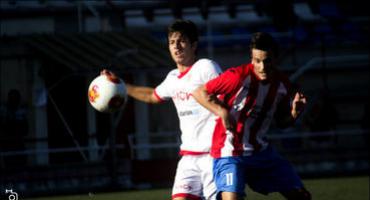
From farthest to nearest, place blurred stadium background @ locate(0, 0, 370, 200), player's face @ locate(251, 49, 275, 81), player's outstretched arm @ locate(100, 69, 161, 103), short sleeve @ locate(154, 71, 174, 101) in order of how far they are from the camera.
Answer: blurred stadium background @ locate(0, 0, 370, 200), player's outstretched arm @ locate(100, 69, 161, 103), short sleeve @ locate(154, 71, 174, 101), player's face @ locate(251, 49, 275, 81)

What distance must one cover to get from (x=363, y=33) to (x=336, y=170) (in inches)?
272

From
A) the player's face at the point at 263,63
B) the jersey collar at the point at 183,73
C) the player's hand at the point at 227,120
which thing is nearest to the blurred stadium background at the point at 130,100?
the jersey collar at the point at 183,73

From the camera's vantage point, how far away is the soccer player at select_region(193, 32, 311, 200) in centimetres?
849

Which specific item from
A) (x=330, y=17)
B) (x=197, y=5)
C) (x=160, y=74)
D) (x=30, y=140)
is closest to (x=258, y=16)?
(x=330, y=17)

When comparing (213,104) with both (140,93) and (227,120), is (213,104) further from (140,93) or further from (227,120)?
(140,93)

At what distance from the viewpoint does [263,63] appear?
850cm

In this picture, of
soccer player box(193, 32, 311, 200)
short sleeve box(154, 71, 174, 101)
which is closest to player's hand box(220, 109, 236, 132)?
soccer player box(193, 32, 311, 200)

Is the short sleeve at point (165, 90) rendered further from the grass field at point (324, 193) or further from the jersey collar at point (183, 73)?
the grass field at point (324, 193)

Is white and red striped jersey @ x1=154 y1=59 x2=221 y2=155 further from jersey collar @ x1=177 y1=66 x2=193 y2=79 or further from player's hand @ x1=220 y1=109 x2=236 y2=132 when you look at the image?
player's hand @ x1=220 y1=109 x2=236 y2=132

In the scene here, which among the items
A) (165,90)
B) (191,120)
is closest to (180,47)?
(165,90)

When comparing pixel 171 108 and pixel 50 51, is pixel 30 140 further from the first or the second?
pixel 171 108

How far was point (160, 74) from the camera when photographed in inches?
829

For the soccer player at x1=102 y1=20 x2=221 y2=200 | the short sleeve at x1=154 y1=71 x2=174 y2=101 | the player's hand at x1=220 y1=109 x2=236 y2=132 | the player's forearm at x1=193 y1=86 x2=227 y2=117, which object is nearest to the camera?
the player's hand at x1=220 y1=109 x2=236 y2=132

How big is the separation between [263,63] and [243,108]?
1.41 feet
